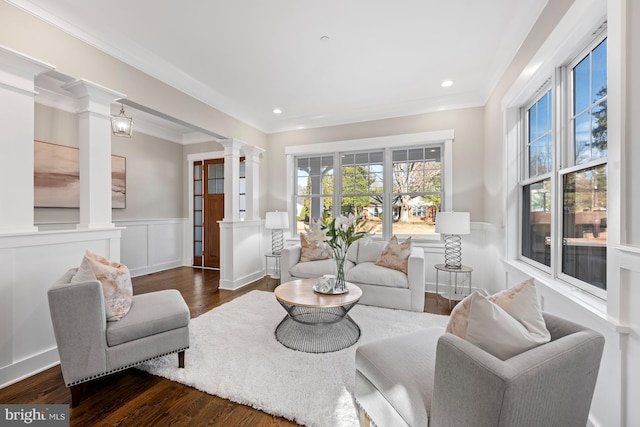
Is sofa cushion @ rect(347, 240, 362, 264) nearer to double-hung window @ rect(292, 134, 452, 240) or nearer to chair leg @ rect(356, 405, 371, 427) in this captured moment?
double-hung window @ rect(292, 134, 452, 240)

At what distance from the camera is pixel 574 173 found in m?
1.90

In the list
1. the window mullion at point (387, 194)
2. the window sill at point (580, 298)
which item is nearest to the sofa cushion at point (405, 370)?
the window sill at point (580, 298)

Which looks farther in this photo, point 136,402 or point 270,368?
point 270,368

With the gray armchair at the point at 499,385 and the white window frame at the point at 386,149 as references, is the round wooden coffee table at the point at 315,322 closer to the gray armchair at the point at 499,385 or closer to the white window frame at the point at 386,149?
the gray armchair at the point at 499,385

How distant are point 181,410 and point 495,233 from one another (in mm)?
3600

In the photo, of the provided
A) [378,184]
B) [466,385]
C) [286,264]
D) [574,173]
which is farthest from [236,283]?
[574,173]

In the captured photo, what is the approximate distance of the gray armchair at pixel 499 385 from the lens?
86 cm

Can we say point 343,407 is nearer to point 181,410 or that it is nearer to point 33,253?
point 181,410

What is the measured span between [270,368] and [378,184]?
131 inches

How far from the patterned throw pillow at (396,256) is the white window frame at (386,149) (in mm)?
722

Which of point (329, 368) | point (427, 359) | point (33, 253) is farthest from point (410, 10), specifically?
point (33, 253)

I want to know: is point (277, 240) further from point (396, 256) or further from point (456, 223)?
point (456, 223)

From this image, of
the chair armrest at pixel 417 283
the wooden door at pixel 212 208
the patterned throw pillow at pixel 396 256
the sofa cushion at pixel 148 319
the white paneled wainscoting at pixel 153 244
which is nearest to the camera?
the sofa cushion at pixel 148 319

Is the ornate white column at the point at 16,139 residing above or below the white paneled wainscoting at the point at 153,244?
above
